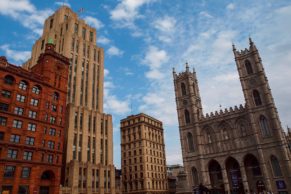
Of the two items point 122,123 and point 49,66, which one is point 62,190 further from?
point 122,123

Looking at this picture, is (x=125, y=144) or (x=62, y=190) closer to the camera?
(x=62, y=190)

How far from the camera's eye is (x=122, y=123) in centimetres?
10350

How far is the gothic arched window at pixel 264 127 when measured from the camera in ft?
223

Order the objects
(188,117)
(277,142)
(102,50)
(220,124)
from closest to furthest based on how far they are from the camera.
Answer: (277,142)
(220,124)
(188,117)
(102,50)

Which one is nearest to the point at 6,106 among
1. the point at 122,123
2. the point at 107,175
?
the point at 107,175

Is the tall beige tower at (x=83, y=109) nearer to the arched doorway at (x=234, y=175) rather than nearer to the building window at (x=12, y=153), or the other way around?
the building window at (x=12, y=153)

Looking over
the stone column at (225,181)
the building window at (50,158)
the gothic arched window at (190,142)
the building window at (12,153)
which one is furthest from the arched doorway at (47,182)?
the stone column at (225,181)

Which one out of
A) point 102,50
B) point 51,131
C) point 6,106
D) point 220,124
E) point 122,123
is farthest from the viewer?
point 122,123

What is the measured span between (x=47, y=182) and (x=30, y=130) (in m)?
11.3

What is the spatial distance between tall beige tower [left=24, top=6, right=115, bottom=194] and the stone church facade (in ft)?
82.3

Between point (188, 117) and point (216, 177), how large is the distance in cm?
2121

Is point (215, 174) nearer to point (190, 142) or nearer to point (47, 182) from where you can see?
point (190, 142)

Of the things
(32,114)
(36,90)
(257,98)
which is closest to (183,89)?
(257,98)

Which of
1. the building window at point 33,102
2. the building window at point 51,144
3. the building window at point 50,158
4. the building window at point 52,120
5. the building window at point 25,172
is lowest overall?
the building window at point 25,172
